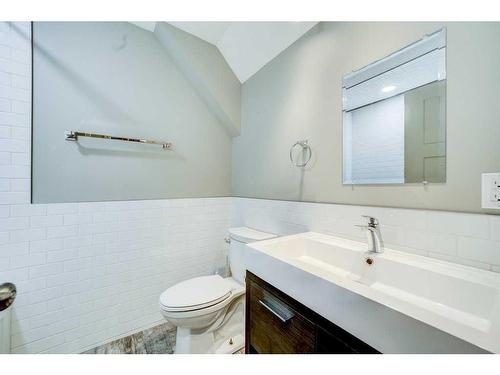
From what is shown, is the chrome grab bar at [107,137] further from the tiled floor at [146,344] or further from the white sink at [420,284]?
the tiled floor at [146,344]

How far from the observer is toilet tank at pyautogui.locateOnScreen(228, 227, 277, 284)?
1.57 m

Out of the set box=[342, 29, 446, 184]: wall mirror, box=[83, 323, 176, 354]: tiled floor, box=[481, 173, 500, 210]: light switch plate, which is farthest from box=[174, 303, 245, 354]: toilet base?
box=[481, 173, 500, 210]: light switch plate

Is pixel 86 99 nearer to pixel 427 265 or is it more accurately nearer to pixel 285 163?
pixel 285 163

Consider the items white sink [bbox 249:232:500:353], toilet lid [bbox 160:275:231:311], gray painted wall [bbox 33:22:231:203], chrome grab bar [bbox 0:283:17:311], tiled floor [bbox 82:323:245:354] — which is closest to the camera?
white sink [bbox 249:232:500:353]

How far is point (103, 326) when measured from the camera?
151 cm

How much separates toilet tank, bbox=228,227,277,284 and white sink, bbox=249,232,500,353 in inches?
19.4

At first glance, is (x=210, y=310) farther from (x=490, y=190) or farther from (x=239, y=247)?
(x=490, y=190)

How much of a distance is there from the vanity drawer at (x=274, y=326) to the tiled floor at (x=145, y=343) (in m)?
0.88

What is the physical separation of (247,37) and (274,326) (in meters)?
1.93

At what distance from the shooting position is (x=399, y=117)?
39.3 inches

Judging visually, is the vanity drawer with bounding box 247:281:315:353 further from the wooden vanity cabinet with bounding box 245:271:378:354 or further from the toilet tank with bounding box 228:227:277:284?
the toilet tank with bounding box 228:227:277:284
